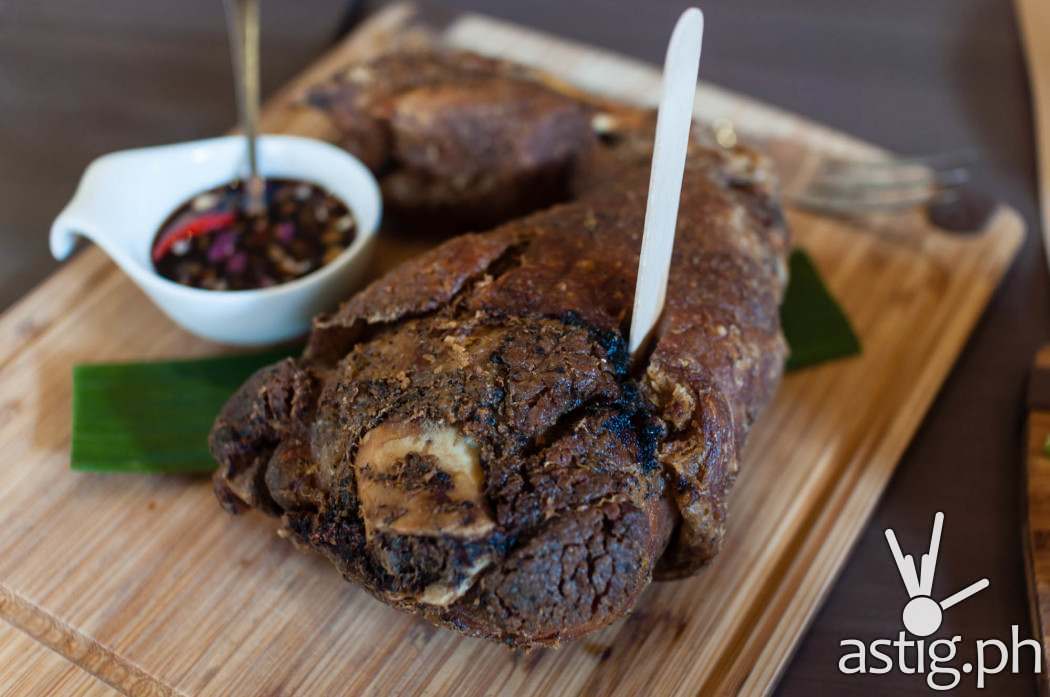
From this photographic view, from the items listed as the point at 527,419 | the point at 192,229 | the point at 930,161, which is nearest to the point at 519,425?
the point at 527,419

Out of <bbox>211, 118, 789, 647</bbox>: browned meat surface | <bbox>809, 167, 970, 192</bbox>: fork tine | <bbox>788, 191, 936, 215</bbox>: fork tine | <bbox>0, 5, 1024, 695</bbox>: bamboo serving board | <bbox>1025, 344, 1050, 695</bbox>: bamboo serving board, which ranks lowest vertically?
<bbox>0, 5, 1024, 695</bbox>: bamboo serving board

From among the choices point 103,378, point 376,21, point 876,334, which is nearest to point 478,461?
point 103,378

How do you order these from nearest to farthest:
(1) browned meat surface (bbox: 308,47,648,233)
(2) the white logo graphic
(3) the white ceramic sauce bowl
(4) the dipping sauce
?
1. (2) the white logo graphic
2. (3) the white ceramic sauce bowl
3. (4) the dipping sauce
4. (1) browned meat surface (bbox: 308,47,648,233)

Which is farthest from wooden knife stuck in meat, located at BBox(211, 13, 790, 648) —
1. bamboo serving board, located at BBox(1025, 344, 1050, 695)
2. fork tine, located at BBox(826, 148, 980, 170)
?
fork tine, located at BBox(826, 148, 980, 170)

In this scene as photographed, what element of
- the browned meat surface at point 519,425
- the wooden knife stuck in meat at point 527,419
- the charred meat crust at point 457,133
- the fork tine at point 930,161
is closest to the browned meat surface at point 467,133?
the charred meat crust at point 457,133

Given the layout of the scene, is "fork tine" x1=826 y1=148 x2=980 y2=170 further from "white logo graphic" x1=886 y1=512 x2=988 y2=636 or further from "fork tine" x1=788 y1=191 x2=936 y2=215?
"white logo graphic" x1=886 y1=512 x2=988 y2=636

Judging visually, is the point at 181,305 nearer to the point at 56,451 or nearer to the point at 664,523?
the point at 56,451
